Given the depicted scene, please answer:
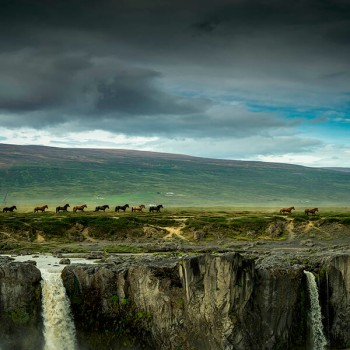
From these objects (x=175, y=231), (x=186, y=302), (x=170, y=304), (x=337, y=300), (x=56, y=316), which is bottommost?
(x=56, y=316)

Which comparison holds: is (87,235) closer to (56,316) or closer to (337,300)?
(56,316)

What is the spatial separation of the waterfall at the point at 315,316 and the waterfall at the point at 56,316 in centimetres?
3382

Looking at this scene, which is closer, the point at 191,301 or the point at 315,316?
the point at 191,301

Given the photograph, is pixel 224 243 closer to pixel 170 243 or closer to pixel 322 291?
pixel 170 243

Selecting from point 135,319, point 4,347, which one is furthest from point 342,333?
point 4,347

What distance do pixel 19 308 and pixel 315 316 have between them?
136ft

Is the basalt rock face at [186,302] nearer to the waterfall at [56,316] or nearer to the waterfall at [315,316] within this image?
the waterfall at [56,316]

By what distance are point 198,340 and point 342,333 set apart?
938 inches

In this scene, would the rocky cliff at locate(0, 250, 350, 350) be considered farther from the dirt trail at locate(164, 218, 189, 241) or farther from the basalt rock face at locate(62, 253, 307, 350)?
the dirt trail at locate(164, 218, 189, 241)

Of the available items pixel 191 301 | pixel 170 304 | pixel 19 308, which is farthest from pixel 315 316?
pixel 19 308

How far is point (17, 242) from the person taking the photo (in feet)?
403

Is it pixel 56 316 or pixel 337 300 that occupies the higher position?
pixel 337 300

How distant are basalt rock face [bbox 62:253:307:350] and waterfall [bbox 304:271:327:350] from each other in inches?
215

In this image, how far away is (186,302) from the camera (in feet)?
241
